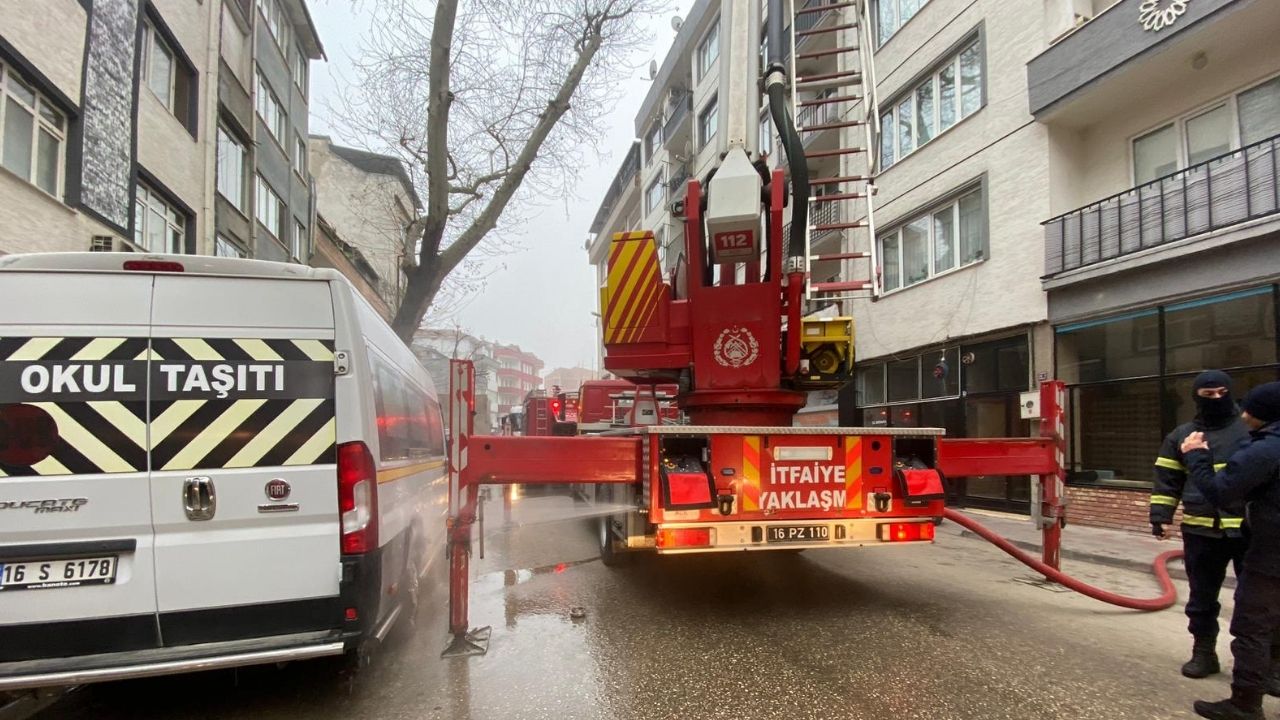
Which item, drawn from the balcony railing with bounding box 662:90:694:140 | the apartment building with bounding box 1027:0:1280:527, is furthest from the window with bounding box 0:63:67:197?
the balcony railing with bounding box 662:90:694:140

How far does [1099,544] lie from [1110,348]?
3125mm

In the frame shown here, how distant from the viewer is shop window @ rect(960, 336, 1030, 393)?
10.9m

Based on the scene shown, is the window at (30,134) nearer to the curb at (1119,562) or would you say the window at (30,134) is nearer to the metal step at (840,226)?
the metal step at (840,226)

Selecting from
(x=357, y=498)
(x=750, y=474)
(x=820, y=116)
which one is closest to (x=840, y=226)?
(x=750, y=474)

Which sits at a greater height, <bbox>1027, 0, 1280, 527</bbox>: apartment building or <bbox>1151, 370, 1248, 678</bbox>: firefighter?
<bbox>1027, 0, 1280, 527</bbox>: apartment building

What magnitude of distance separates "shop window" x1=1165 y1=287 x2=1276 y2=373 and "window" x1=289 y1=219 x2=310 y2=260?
20.9 meters

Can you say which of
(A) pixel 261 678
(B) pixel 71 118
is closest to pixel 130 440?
(A) pixel 261 678

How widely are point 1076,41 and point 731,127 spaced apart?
7.66m

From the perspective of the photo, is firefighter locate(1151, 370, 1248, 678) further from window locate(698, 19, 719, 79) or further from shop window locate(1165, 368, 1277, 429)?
window locate(698, 19, 719, 79)

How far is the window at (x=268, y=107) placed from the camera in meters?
16.9

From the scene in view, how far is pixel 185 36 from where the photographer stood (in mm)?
12406

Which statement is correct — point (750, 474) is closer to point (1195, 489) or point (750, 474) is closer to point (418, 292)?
point (1195, 489)

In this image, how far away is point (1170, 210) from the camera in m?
8.55

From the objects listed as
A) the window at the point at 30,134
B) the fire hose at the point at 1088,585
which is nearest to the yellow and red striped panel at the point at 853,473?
the fire hose at the point at 1088,585
